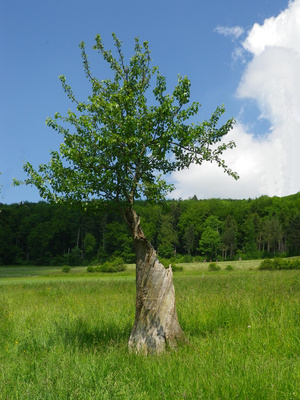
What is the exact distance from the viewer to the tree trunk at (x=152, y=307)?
24.3ft

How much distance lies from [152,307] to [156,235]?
10062 cm

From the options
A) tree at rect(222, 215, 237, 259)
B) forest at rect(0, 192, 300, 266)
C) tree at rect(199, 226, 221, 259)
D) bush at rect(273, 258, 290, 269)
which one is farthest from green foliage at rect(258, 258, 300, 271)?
tree at rect(222, 215, 237, 259)

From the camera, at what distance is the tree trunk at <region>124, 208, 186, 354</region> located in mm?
7395

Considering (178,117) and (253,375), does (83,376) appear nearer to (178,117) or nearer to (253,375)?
(253,375)

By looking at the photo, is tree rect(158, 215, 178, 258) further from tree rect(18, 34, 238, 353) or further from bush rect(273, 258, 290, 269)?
tree rect(18, 34, 238, 353)

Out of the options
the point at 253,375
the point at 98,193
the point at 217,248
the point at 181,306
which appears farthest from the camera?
the point at 217,248

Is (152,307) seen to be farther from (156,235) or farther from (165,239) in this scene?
(156,235)

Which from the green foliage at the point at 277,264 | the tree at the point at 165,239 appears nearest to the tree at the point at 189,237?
the tree at the point at 165,239

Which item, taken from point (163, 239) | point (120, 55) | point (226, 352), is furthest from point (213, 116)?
point (163, 239)

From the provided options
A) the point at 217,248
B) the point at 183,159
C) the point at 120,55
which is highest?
the point at 120,55

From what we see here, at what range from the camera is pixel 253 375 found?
16.4 ft

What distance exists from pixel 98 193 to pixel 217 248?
108m

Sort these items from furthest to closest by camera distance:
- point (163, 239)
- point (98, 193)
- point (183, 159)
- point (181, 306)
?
point (163, 239)
point (181, 306)
point (183, 159)
point (98, 193)

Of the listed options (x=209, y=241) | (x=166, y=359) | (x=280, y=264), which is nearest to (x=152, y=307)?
(x=166, y=359)
